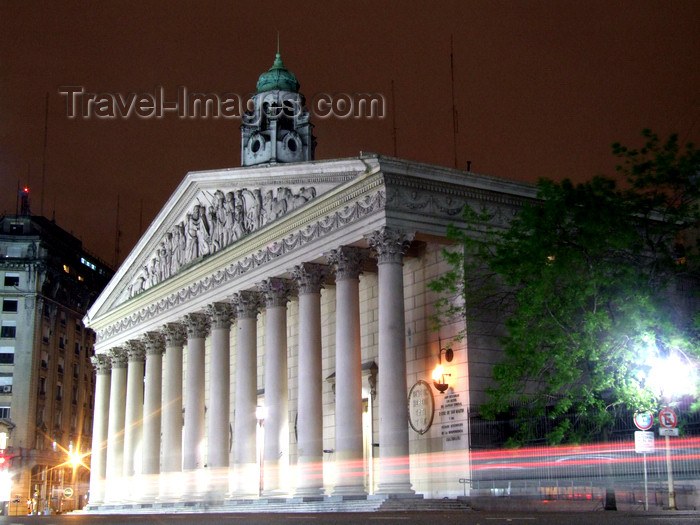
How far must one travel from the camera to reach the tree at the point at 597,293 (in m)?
32.8

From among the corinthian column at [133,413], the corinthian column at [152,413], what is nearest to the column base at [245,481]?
the corinthian column at [152,413]

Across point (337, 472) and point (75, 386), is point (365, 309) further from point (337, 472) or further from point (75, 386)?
point (75, 386)

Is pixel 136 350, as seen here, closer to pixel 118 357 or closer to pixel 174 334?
pixel 118 357

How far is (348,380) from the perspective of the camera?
129 ft

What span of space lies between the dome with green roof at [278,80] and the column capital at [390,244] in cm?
2691

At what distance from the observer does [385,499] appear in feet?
116

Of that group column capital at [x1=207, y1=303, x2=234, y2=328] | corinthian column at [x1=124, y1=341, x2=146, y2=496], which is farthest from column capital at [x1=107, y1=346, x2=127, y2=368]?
column capital at [x1=207, y1=303, x2=234, y2=328]

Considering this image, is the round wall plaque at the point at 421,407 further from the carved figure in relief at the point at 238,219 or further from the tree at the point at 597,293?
the carved figure in relief at the point at 238,219

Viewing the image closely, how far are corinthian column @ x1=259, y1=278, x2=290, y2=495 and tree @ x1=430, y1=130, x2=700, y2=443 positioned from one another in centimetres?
1118

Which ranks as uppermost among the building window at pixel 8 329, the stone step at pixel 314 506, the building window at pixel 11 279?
the building window at pixel 11 279

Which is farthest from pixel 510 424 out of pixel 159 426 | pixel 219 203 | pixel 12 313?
pixel 12 313

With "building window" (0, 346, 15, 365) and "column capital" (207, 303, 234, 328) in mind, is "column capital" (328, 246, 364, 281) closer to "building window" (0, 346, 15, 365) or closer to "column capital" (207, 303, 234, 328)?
"column capital" (207, 303, 234, 328)

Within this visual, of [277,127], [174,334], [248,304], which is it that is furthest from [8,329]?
[248,304]

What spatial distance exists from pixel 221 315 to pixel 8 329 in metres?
63.5
